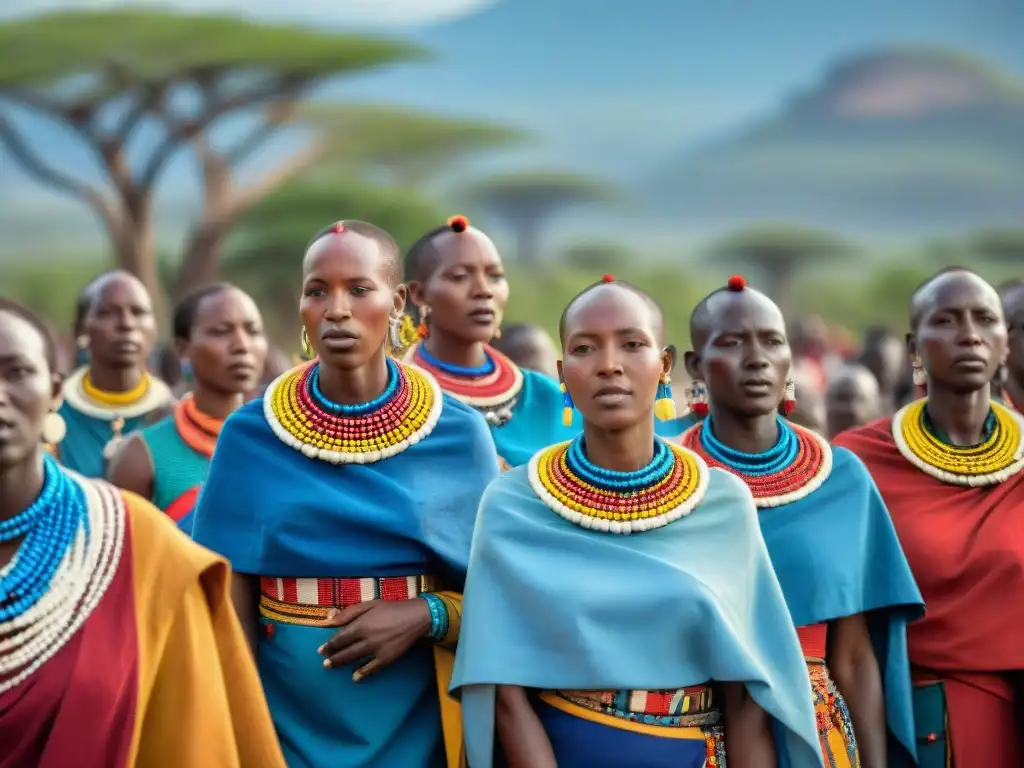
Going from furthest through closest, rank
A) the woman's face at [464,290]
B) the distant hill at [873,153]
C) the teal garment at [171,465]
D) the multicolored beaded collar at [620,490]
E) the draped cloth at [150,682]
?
the distant hill at [873,153]
the woman's face at [464,290]
the teal garment at [171,465]
the multicolored beaded collar at [620,490]
the draped cloth at [150,682]

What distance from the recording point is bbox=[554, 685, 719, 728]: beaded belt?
12.1 feet

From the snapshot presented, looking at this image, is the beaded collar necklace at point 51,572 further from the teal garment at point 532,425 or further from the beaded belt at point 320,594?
the teal garment at point 532,425

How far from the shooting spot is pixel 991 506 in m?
4.64

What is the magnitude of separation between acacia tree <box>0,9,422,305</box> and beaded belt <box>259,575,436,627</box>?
87.0 ft

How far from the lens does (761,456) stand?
4457 millimetres

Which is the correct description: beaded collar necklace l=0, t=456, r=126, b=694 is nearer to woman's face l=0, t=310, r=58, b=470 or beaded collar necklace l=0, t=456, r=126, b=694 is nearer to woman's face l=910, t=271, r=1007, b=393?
woman's face l=0, t=310, r=58, b=470

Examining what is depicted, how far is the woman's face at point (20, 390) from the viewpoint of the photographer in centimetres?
306

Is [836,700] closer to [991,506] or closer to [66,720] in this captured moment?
[991,506]

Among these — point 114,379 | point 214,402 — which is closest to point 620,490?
point 214,402

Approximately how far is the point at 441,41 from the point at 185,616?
2027 inches

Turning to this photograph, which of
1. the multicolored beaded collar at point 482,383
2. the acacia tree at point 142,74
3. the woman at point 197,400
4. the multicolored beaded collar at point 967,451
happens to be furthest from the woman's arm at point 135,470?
the acacia tree at point 142,74

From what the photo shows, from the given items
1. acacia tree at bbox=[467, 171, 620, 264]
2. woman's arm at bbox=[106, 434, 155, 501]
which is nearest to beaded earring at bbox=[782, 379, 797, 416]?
woman's arm at bbox=[106, 434, 155, 501]

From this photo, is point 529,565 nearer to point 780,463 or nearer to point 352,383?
point 352,383

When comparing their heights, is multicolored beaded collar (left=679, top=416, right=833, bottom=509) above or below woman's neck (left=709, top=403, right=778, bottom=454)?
below
